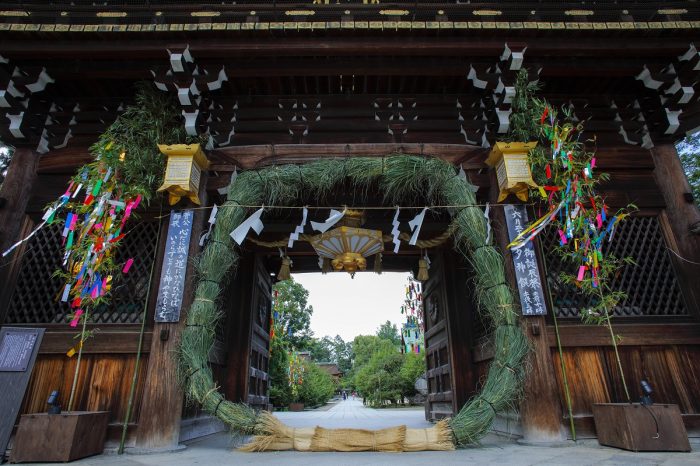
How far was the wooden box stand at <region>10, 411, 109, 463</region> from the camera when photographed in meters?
3.42

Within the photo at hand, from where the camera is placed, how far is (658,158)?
5.51m

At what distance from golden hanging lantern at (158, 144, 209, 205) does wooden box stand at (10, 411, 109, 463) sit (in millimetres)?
2653

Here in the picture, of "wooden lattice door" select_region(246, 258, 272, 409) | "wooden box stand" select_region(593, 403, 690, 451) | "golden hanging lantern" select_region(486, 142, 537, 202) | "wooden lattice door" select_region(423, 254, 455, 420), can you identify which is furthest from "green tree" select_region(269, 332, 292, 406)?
"wooden box stand" select_region(593, 403, 690, 451)

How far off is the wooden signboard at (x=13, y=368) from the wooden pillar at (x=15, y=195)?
127 centimetres

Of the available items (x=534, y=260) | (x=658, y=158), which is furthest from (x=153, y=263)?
(x=658, y=158)

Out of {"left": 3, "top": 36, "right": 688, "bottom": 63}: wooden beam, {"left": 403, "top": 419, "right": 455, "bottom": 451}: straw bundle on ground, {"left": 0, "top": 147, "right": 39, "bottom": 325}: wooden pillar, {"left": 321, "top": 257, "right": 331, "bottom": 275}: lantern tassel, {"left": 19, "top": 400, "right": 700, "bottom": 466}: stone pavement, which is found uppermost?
{"left": 3, "top": 36, "right": 688, "bottom": 63}: wooden beam

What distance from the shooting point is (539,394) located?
4.18 metres

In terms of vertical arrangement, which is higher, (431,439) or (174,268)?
(174,268)

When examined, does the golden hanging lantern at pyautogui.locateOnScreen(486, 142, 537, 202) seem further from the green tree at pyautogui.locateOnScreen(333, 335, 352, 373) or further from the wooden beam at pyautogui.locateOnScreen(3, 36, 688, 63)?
the green tree at pyautogui.locateOnScreen(333, 335, 352, 373)

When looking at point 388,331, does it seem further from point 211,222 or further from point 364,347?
point 211,222

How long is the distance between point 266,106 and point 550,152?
14.0ft

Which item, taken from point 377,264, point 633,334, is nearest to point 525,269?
point 633,334

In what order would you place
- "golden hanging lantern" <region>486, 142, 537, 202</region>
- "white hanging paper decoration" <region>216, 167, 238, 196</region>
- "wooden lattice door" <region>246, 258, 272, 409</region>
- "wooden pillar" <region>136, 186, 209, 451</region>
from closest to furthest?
"wooden pillar" <region>136, 186, 209, 451</region> < "golden hanging lantern" <region>486, 142, 537, 202</region> < "white hanging paper decoration" <region>216, 167, 238, 196</region> < "wooden lattice door" <region>246, 258, 272, 409</region>

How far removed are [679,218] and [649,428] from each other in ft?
10.4
